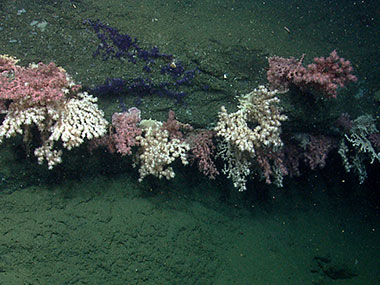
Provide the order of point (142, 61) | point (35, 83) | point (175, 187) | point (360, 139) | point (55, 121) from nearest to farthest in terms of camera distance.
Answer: point (35, 83) < point (55, 121) < point (142, 61) < point (360, 139) < point (175, 187)

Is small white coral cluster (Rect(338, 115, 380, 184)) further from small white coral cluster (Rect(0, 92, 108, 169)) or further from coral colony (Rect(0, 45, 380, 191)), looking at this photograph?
small white coral cluster (Rect(0, 92, 108, 169))

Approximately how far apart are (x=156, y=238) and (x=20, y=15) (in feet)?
10.6

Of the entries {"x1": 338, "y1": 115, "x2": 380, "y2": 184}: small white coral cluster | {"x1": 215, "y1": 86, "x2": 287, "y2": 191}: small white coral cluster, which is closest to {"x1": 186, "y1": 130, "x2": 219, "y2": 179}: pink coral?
{"x1": 215, "y1": 86, "x2": 287, "y2": 191}: small white coral cluster

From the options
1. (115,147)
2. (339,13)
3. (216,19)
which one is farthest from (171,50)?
(339,13)

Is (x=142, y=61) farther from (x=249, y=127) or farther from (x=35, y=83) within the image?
(x=249, y=127)

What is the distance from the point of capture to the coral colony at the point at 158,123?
2822mm

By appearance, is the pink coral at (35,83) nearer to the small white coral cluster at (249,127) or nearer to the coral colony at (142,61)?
the coral colony at (142,61)

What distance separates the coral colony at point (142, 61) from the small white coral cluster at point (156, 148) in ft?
1.46

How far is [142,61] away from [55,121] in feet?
4.03

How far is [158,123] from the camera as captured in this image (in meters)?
3.27

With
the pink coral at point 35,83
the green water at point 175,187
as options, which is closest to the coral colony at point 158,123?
the pink coral at point 35,83

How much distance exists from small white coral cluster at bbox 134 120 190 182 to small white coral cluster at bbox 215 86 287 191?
0.51 metres

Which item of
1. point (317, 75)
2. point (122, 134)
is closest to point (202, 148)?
point (122, 134)

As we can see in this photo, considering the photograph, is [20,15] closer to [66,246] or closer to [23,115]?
[23,115]
